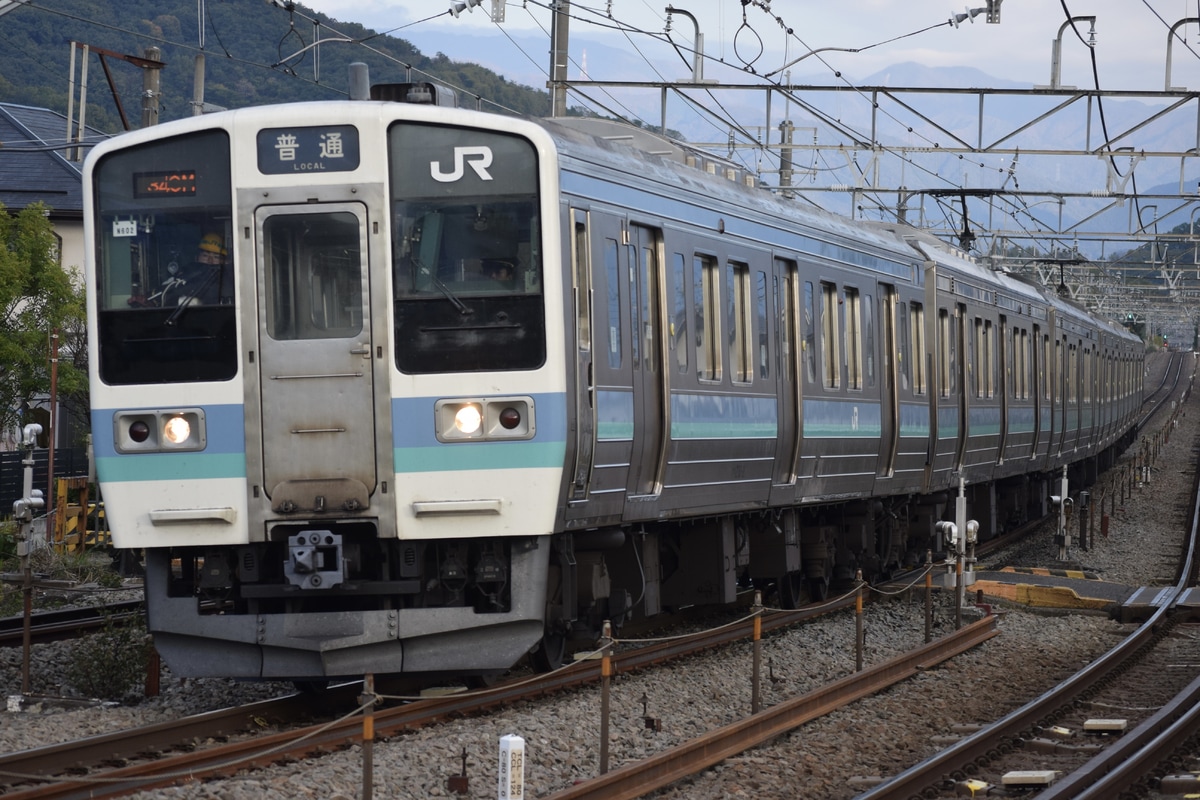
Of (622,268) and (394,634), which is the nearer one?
(394,634)

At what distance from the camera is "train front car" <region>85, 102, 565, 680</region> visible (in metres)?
8.32

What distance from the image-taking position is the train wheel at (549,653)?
32.1ft

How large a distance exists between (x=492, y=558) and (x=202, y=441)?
162cm

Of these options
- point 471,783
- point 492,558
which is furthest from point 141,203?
point 471,783

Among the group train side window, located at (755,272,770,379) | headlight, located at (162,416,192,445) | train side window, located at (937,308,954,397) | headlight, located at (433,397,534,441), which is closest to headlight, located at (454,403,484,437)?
headlight, located at (433,397,534,441)

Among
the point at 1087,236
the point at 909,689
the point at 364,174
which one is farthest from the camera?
the point at 1087,236

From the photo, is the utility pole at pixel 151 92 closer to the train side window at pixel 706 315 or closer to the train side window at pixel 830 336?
the train side window at pixel 830 336

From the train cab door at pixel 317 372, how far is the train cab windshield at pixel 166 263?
8.8 inches

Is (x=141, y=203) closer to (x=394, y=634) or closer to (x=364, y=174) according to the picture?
(x=364, y=174)

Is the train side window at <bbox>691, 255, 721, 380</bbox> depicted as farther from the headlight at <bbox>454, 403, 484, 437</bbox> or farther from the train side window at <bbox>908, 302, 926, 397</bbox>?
the train side window at <bbox>908, 302, 926, 397</bbox>

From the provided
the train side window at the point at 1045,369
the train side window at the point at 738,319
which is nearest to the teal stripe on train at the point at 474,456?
the train side window at the point at 738,319

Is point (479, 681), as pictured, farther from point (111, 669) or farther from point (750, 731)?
point (111, 669)

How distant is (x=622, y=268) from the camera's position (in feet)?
31.6

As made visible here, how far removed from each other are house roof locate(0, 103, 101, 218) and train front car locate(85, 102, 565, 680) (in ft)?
97.2
